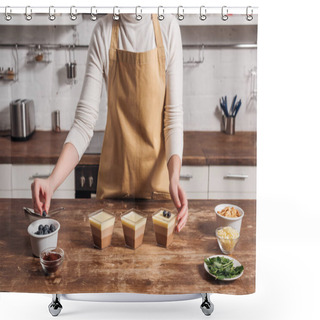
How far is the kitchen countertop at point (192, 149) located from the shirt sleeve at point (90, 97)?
56mm

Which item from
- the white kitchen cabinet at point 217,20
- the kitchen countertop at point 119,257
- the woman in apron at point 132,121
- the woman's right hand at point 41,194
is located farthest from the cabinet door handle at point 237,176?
the woman's right hand at point 41,194

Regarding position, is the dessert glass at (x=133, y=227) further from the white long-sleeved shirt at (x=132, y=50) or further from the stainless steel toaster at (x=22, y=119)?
the stainless steel toaster at (x=22, y=119)

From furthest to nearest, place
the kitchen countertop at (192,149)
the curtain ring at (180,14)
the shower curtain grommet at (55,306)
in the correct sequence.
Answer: the shower curtain grommet at (55,306) < the kitchen countertop at (192,149) < the curtain ring at (180,14)

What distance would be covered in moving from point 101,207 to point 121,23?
834 millimetres

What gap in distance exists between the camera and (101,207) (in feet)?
8.17

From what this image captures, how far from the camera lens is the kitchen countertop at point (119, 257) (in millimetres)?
2459

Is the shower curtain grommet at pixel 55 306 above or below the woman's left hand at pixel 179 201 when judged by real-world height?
below

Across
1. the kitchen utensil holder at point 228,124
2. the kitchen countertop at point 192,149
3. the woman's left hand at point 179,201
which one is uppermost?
the kitchen utensil holder at point 228,124

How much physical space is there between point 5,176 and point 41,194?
0.60 ft

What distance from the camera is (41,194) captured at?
245 cm

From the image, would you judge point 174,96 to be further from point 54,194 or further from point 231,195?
point 54,194

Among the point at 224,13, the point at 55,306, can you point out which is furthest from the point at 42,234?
the point at 224,13

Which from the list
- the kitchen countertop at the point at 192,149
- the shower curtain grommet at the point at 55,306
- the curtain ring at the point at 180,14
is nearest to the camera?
the curtain ring at the point at 180,14
